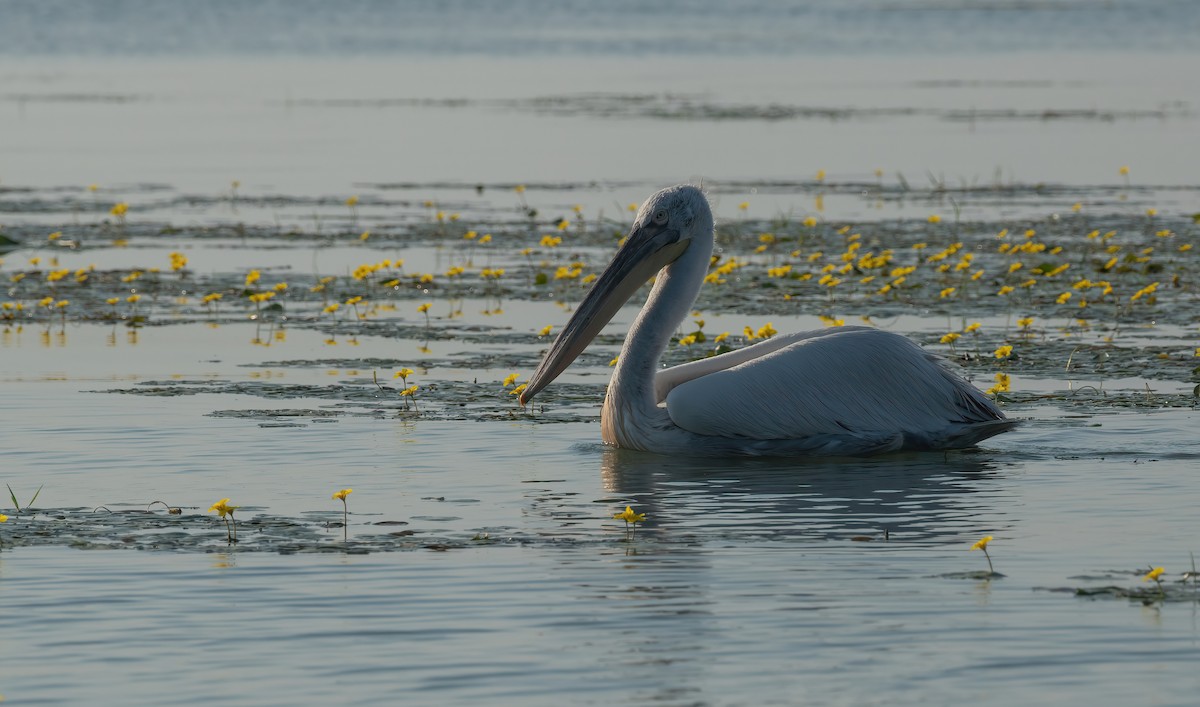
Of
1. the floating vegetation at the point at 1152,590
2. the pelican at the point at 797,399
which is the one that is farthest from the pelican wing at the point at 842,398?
the floating vegetation at the point at 1152,590

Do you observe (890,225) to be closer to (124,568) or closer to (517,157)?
(517,157)

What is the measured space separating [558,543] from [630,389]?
1.89 m

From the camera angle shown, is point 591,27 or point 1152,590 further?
point 591,27

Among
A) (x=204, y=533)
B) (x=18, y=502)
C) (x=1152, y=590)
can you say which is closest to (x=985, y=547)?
(x=1152, y=590)

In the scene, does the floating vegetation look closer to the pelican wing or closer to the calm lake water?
the calm lake water

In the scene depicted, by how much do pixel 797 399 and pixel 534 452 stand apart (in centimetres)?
101

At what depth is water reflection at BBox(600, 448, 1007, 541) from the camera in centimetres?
678

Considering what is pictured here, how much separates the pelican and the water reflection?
71 mm

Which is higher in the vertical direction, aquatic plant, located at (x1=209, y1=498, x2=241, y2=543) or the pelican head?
the pelican head

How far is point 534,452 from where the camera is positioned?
827 centimetres

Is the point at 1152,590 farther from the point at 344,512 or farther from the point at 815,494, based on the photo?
the point at 344,512

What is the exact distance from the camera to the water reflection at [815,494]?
22.2 ft

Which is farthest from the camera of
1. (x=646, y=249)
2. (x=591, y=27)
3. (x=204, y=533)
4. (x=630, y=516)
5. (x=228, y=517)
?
(x=591, y=27)

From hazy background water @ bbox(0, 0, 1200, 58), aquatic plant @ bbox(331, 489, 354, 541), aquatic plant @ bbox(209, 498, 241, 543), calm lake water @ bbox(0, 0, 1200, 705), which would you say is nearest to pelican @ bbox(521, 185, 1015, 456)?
calm lake water @ bbox(0, 0, 1200, 705)
